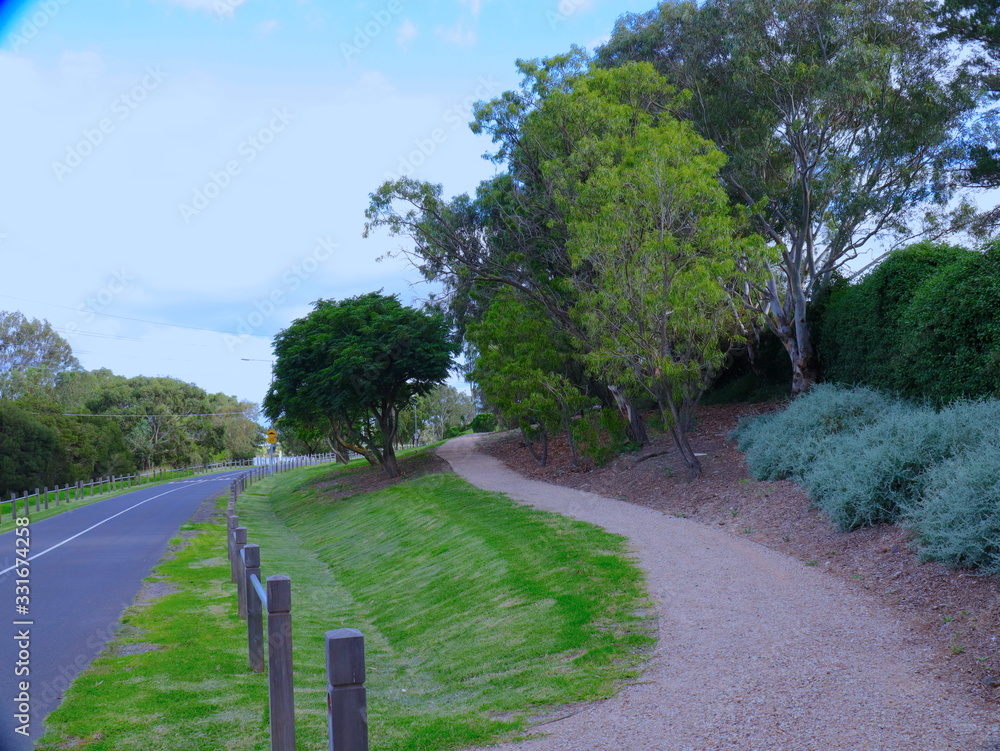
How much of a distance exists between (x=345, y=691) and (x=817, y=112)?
19.7m

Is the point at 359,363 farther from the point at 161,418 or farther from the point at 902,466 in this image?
the point at 161,418

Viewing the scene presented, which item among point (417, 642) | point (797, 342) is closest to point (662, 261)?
point (797, 342)

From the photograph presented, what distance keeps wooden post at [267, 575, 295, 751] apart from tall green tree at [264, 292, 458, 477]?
21.6 meters

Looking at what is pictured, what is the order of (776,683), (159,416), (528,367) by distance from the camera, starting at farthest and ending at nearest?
(159,416) → (528,367) → (776,683)

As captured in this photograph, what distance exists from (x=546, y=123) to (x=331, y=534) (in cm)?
1178

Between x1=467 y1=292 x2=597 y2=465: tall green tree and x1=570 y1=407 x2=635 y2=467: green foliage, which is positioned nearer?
x1=570 y1=407 x2=635 y2=467: green foliage

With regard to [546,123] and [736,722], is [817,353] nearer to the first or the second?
[546,123]

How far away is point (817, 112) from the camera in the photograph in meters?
19.5

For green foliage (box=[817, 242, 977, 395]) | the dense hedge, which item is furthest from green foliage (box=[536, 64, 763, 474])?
green foliage (box=[817, 242, 977, 395])

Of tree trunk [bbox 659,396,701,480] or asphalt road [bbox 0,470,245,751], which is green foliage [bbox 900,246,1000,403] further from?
asphalt road [bbox 0,470,245,751]

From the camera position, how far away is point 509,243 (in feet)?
73.0

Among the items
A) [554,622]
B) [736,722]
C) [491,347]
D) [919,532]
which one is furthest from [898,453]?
[491,347]

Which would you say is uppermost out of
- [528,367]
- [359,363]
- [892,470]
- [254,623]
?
[359,363]

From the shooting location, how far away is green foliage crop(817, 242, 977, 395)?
1584 cm
